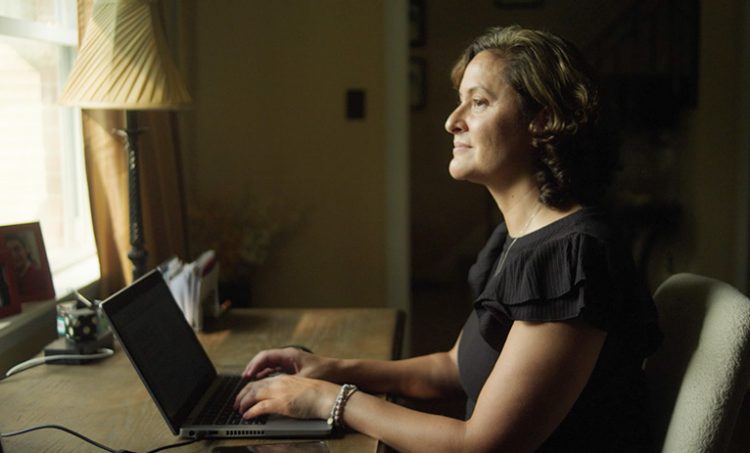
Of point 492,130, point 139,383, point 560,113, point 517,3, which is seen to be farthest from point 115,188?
point 517,3

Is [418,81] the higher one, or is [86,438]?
[418,81]

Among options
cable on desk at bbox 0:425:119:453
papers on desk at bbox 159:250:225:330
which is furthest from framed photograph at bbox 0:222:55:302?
cable on desk at bbox 0:425:119:453

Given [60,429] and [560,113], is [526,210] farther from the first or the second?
[60,429]

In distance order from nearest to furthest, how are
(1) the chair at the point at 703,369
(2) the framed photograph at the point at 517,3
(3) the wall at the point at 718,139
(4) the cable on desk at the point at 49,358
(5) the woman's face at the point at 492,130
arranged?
1. (1) the chair at the point at 703,369
2. (5) the woman's face at the point at 492,130
3. (4) the cable on desk at the point at 49,358
4. (3) the wall at the point at 718,139
5. (2) the framed photograph at the point at 517,3

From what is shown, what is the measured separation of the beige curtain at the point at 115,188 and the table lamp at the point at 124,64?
0.23m

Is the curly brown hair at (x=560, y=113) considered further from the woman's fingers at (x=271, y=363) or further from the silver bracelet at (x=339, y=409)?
the woman's fingers at (x=271, y=363)

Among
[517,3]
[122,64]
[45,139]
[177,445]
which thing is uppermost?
[517,3]

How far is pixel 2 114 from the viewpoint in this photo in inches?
82.4

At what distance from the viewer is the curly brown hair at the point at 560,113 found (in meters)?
1.33

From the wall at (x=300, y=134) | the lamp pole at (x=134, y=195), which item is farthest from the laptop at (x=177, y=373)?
the wall at (x=300, y=134)

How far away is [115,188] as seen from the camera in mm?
2211

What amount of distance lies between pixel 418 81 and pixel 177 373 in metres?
4.30

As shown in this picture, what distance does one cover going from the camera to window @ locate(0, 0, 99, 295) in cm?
211

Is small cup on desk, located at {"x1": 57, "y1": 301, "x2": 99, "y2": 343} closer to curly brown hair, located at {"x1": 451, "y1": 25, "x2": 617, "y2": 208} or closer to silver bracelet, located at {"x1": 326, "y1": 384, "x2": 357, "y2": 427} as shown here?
silver bracelet, located at {"x1": 326, "y1": 384, "x2": 357, "y2": 427}
